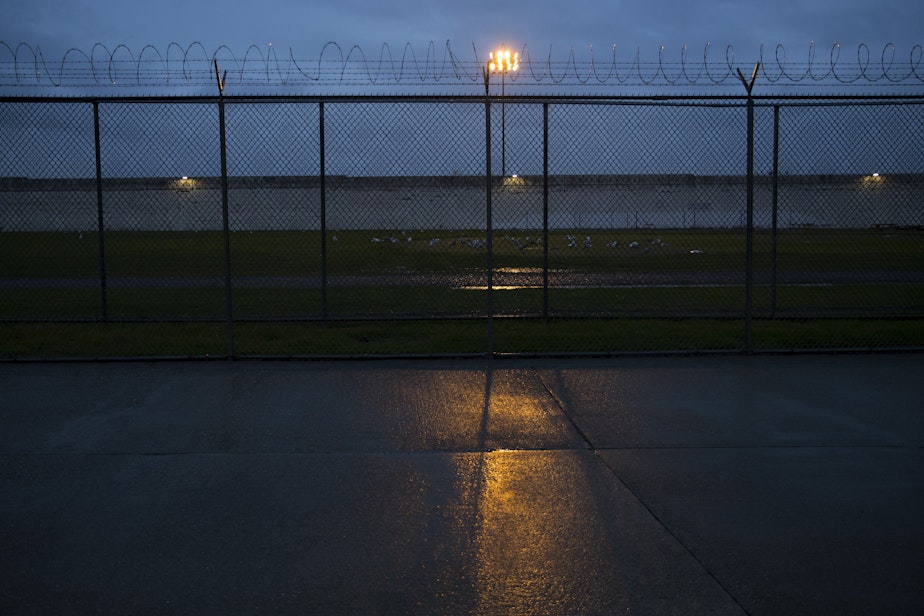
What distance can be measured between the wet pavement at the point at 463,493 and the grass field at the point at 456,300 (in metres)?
2.11

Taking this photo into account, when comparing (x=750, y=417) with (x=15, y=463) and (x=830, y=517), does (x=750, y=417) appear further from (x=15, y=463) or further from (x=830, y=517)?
(x=15, y=463)

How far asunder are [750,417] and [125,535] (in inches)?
175

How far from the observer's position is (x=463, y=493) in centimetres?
477

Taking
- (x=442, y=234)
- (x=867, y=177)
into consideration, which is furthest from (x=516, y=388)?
(x=442, y=234)

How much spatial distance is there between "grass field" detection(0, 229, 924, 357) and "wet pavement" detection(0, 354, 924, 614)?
211cm

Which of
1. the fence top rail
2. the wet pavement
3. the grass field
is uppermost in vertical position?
the fence top rail

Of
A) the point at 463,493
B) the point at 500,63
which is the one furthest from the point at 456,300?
the point at 463,493

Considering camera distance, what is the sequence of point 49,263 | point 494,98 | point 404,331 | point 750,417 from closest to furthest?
point 750,417, point 494,98, point 404,331, point 49,263

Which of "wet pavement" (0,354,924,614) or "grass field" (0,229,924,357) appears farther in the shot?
"grass field" (0,229,924,357)

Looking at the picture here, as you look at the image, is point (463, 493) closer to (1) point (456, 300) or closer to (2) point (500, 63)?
(2) point (500, 63)

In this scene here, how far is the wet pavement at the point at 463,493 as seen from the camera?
3592 mm

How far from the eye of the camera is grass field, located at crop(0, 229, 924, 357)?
987cm

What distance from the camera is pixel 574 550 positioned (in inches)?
157

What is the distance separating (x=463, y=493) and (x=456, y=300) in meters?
9.49
